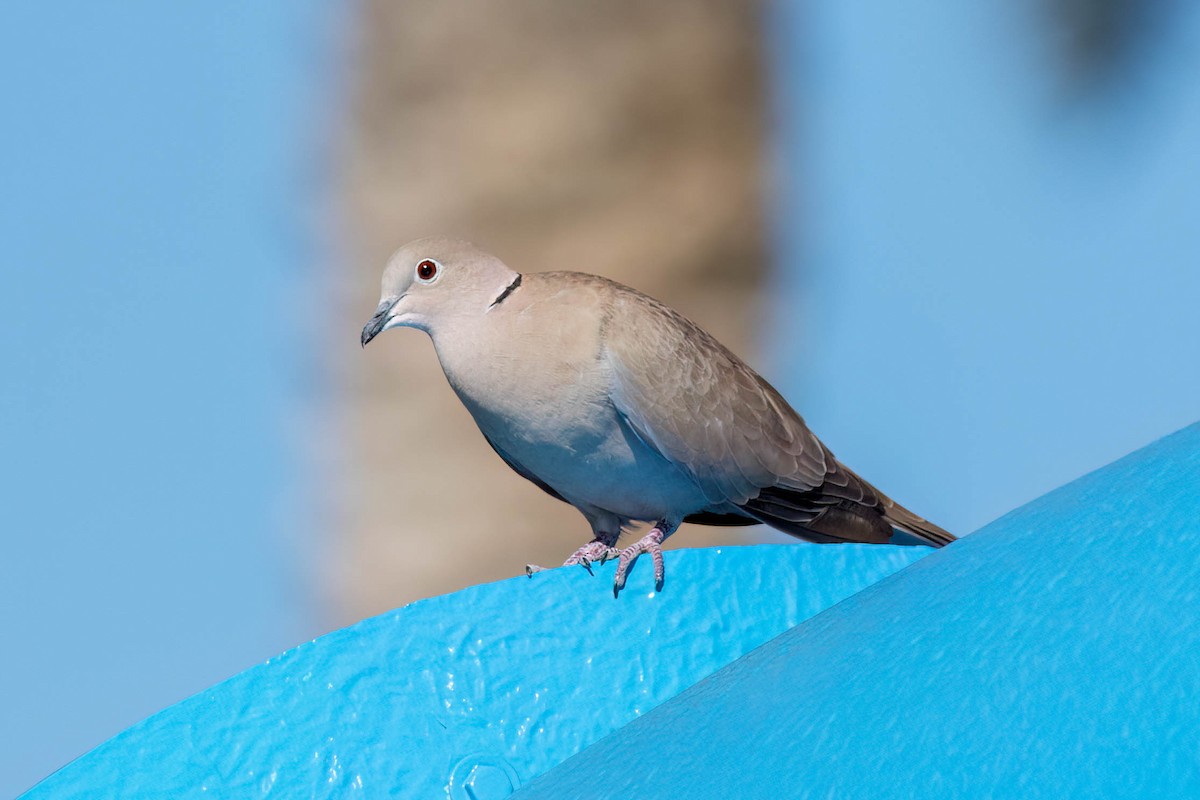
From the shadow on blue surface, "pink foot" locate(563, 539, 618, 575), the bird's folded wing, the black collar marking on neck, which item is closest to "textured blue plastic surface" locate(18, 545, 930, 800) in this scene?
the shadow on blue surface

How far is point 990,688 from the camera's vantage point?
216 centimetres

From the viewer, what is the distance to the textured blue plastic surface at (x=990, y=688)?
2.03 metres

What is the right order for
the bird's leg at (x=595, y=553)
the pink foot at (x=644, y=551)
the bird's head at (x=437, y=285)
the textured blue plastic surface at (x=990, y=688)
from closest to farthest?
1. the textured blue plastic surface at (x=990, y=688)
2. the pink foot at (x=644, y=551)
3. the bird's leg at (x=595, y=553)
4. the bird's head at (x=437, y=285)

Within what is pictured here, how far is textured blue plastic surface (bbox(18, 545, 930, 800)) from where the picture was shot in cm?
302

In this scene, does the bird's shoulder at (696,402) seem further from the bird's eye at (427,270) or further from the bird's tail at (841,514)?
the bird's eye at (427,270)

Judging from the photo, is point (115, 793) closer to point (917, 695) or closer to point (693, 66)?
point (917, 695)

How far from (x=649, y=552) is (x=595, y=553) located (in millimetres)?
544

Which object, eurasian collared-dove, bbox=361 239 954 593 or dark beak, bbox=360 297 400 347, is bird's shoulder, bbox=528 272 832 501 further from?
dark beak, bbox=360 297 400 347

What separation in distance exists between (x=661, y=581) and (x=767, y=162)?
3054 mm

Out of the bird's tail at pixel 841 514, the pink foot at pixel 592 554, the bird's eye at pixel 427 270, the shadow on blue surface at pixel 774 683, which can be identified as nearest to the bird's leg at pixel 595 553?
the pink foot at pixel 592 554

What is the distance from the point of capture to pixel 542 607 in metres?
3.33

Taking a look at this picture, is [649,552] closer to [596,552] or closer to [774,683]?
[596,552]

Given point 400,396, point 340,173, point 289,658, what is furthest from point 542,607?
point 340,173

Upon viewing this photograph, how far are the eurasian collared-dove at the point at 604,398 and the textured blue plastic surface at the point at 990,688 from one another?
1.33 m
